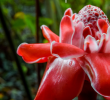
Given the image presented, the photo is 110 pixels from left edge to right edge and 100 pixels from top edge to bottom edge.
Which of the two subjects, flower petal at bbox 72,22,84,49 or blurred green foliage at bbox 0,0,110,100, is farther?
blurred green foliage at bbox 0,0,110,100

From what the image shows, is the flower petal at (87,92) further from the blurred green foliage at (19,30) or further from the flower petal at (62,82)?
the blurred green foliage at (19,30)

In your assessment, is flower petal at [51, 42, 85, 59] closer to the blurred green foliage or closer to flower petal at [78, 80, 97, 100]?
flower petal at [78, 80, 97, 100]

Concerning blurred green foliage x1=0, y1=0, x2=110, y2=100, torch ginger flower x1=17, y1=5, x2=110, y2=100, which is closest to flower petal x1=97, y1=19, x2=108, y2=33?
torch ginger flower x1=17, y1=5, x2=110, y2=100

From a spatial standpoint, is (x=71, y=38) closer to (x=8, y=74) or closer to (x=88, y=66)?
(x=88, y=66)

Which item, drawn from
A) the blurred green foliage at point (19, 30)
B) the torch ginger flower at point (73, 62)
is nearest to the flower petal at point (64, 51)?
the torch ginger flower at point (73, 62)

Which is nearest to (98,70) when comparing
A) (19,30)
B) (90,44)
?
(90,44)

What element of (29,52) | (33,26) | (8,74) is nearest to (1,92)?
(8,74)
